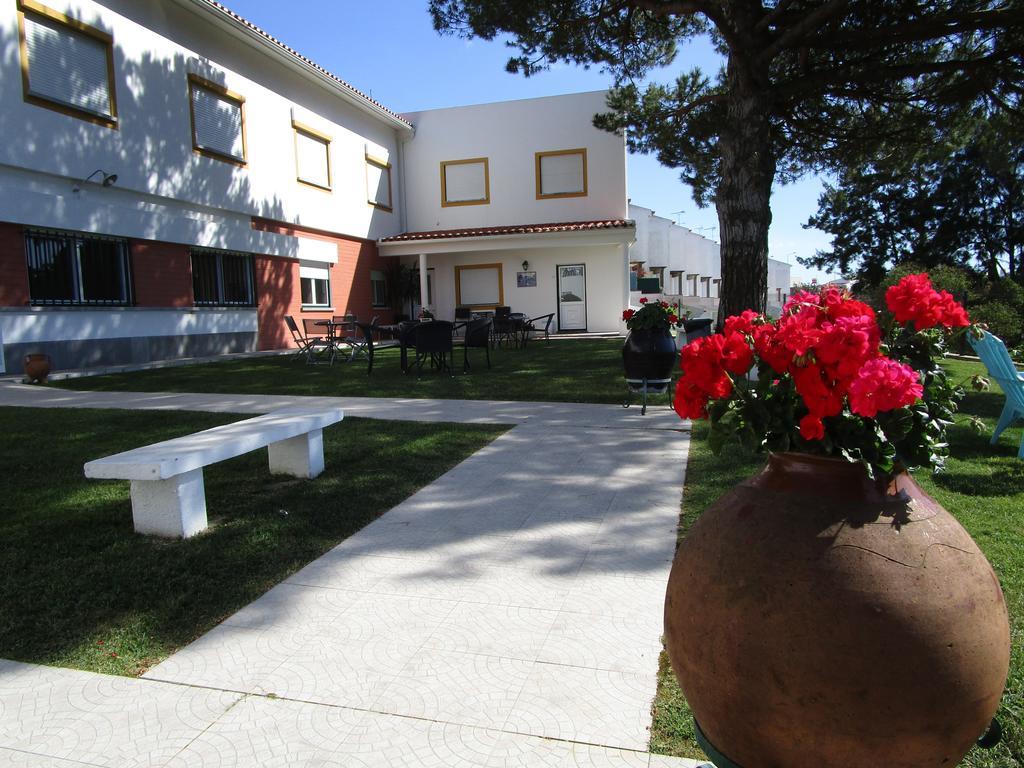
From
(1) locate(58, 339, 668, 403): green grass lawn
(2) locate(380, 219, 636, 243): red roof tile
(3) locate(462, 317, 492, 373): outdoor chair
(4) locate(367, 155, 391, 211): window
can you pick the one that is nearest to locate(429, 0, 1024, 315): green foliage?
(1) locate(58, 339, 668, 403): green grass lawn

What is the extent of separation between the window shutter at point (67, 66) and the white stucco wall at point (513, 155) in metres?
10.8

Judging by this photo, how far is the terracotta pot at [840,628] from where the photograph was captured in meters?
1.31

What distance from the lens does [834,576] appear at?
1.36 m

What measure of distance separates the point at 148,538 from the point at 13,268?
9239 millimetres

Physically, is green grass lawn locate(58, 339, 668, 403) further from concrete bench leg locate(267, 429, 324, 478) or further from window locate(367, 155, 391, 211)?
window locate(367, 155, 391, 211)

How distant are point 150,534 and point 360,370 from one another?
8.19m

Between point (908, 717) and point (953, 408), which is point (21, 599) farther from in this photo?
point (953, 408)

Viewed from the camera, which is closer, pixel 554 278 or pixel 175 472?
pixel 175 472

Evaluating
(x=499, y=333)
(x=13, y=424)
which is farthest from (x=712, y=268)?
(x=13, y=424)

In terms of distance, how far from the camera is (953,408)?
1.60 metres

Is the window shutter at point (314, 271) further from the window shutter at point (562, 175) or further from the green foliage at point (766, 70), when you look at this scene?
the green foliage at point (766, 70)

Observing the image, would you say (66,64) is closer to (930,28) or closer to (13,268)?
(13,268)

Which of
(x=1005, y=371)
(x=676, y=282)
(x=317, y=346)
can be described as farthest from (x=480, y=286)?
(x=676, y=282)

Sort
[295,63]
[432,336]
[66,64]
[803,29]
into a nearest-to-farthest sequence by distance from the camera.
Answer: [803,29] < [432,336] < [66,64] < [295,63]
